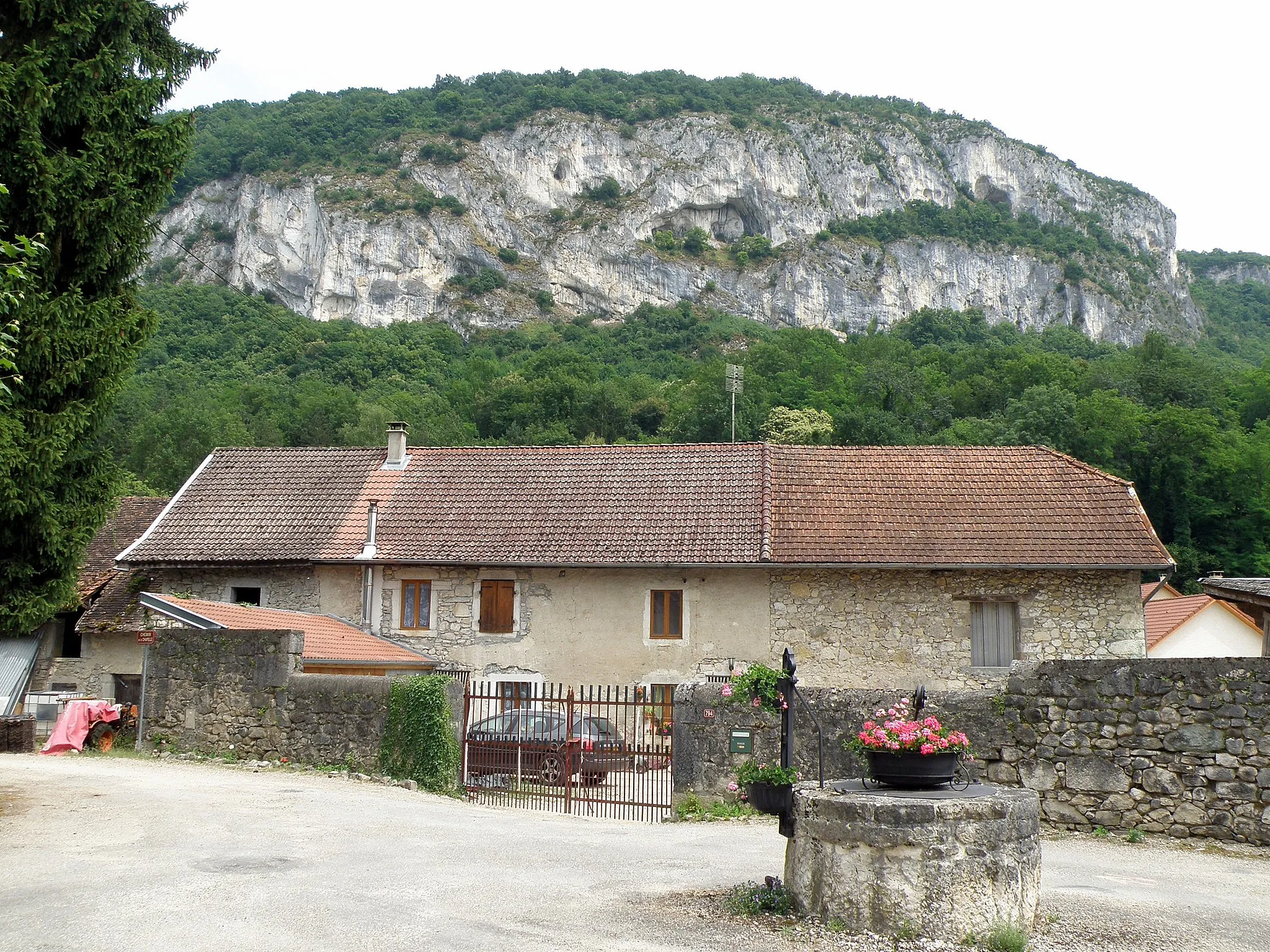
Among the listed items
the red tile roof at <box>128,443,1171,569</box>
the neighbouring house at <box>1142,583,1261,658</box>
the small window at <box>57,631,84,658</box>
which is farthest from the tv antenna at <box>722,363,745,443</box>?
the small window at <box>57,631,84,658</box>

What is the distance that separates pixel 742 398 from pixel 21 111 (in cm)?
4594

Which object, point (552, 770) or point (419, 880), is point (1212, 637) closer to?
point (552, 770)

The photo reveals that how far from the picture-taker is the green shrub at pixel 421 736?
14.5 m

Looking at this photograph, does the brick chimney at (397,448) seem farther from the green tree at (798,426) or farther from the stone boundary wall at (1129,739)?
the green tree at (798,426)

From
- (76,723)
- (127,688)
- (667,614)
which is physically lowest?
(76,723)

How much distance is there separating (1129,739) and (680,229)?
5117 inches

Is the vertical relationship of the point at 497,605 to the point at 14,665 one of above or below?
→ above

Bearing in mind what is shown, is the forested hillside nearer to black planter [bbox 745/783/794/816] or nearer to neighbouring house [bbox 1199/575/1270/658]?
neighbouring house [bbox 1199/575/1270/658]

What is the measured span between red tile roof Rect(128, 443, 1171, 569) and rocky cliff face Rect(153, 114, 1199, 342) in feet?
294

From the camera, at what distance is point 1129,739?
11414 millimetres

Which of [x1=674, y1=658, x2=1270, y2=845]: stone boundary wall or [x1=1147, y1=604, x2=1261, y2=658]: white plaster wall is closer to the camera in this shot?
[x1=674, y1=658, x2=1270, y2=845]: stone boundary wall

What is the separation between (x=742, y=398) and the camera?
55281mm

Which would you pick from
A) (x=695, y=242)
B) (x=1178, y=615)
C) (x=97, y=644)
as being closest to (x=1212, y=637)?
(x=1178, y=615)

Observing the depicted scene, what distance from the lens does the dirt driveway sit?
6.91 meters
